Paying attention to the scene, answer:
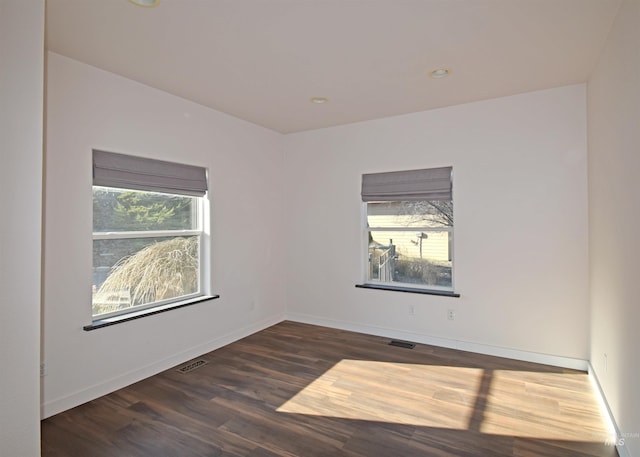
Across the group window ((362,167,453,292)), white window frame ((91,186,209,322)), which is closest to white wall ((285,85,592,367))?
window ((362,167,453,292))

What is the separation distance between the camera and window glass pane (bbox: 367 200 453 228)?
4.12m

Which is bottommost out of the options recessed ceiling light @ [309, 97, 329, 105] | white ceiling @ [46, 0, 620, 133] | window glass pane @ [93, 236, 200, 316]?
window glass pane @ [93, 236, 200, 316]

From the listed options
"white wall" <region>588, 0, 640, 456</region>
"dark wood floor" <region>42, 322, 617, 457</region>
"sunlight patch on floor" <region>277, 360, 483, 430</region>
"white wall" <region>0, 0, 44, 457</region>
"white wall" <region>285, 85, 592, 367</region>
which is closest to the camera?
"white wall" <region>0, 0, 44, 457</region>

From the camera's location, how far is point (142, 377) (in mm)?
3240

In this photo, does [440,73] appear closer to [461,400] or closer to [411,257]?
[411,257]

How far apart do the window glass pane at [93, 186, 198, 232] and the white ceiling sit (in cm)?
99

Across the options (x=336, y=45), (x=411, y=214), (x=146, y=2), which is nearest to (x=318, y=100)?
(x=336, y=45)

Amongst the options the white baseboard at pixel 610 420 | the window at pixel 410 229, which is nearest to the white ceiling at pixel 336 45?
the window at pixel 410 229

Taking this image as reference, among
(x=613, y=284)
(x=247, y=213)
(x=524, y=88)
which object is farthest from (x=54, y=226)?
(x=524, y=88)

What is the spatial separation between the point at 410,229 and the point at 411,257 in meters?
0.33

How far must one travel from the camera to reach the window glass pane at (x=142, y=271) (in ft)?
10.1

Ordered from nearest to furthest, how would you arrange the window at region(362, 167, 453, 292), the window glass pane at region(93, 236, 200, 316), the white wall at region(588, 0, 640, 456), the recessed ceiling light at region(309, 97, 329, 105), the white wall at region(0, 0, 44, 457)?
the white wall at region(0, 0, 44, 457) → the white wall at region(588, 0, 640, 456) → the window glass pane at region(93, 236, 200, 316) → the recessed ceiling light at region(309, 97, 329, 105) → the window at region(362, 167, 453, 292)

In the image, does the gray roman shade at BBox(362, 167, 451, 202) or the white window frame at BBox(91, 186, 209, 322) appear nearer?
the white window frame at BBox(91, 186, 209, 322)

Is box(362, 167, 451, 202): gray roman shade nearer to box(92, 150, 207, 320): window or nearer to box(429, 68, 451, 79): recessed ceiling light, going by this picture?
box(429, 68, 451, 79): recessed ceiling light
